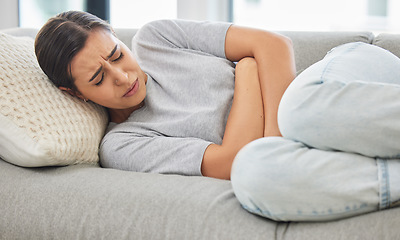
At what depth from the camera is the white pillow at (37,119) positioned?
1069 mm

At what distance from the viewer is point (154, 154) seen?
1.13m

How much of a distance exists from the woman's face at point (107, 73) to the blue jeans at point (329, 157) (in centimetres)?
49

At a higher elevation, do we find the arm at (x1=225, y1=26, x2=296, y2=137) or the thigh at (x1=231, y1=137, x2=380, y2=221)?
the arm at (x1=225, y1=26, x2=296, y2=137)

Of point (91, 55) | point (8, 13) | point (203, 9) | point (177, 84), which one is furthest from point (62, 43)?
point (8, 13)

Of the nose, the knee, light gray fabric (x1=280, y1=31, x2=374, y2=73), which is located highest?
light gray fabric (x1=280, y1=31, x2=374, y2=73)

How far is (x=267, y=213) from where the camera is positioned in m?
0.79

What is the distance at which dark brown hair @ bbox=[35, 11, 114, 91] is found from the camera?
1158 millimetres

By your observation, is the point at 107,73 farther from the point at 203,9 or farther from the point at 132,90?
the point at 203,9

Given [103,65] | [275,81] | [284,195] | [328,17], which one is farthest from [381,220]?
[328,17]

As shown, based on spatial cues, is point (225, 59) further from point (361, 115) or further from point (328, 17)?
point (328, 17)

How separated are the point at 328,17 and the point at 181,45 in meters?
1.23

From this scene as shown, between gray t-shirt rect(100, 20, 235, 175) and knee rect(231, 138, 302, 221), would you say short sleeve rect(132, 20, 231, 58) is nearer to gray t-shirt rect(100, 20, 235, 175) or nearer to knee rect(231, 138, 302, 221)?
gray t-shirt rect(100, 20, 235, 175)

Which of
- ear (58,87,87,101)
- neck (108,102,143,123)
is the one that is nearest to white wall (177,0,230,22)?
→ neck (108,102,143,123)

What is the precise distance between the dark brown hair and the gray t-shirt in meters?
0.20
